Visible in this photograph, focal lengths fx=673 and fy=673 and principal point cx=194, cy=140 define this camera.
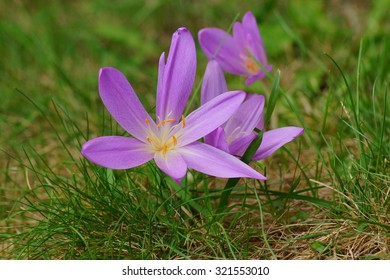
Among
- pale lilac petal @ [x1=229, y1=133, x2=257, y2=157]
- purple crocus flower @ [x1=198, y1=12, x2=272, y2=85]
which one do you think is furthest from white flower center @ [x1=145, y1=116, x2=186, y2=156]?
purple crocus flower @ [x1=198, y1=12, x2=272, y2=85]

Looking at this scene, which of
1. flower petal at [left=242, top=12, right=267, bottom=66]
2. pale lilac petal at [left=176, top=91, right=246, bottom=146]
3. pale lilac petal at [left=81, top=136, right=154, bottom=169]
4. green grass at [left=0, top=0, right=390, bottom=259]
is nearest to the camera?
pale lilac petal at [left=81, top=136, right=154, bottom=169]

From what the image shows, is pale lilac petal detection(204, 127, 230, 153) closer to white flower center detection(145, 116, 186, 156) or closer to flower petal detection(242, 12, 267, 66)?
white flower center detection(145, 116, 186, 156)

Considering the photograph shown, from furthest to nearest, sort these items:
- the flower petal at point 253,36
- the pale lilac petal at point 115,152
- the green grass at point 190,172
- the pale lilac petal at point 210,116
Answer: the flower petal at point 253,36 → the green grass at point 190,172 → the pale lilac petal at point 210,116 → the pale lilac petal at point 115,152

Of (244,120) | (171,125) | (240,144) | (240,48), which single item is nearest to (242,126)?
(244,120)

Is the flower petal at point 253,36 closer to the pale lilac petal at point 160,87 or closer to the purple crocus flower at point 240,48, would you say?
the purple crocus flower at point 240,48

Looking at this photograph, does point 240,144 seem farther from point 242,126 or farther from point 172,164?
point 172,164

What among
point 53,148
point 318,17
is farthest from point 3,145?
point 318,17

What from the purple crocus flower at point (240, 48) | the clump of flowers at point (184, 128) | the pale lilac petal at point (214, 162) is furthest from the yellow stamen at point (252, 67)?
the pale lilac petal at point (214, 162)
